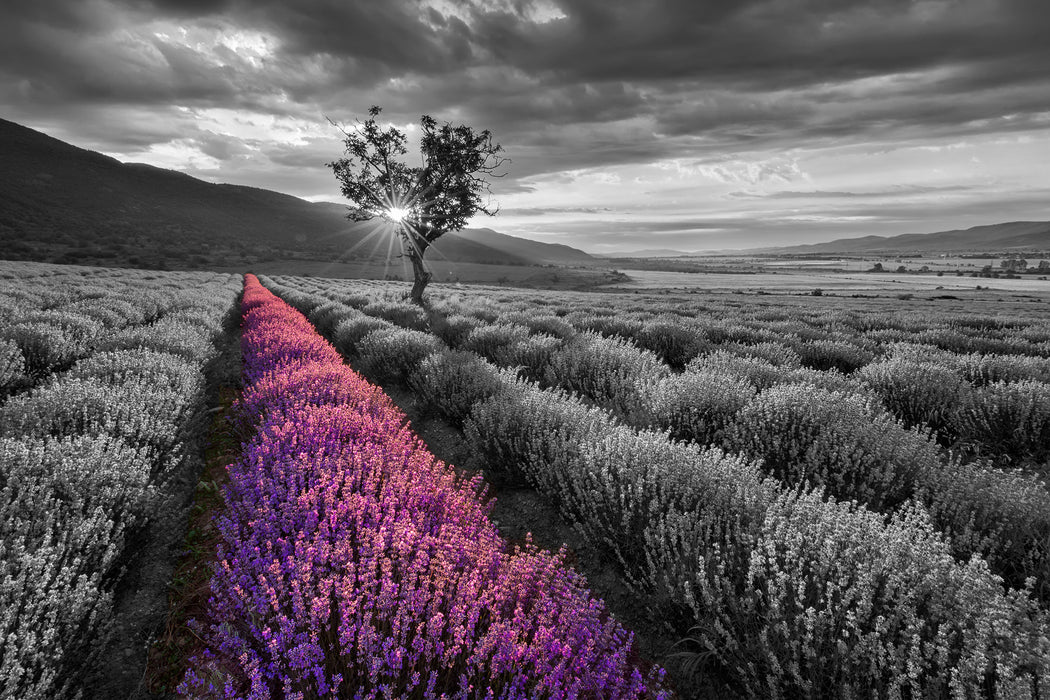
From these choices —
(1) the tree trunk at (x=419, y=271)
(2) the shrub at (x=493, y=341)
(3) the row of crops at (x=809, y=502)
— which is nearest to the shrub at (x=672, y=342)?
(3) the row of crops at (x=809, y=502)

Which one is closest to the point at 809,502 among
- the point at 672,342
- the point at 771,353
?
the point at 771,353

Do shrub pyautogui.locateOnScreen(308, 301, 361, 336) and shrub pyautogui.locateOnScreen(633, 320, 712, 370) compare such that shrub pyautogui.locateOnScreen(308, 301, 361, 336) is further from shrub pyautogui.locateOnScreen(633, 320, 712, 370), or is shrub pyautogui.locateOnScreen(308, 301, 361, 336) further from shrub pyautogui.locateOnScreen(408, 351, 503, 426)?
shrub pyautogui.locateOnScreen(633, 320, 712, 370)

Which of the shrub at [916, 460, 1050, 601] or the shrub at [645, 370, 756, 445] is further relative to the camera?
the shrub at [645, 370, 756, 445]

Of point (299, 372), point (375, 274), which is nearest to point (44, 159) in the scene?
point (375, 274)

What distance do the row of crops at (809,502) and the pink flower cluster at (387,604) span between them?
1.87 ft

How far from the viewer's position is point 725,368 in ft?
19.0

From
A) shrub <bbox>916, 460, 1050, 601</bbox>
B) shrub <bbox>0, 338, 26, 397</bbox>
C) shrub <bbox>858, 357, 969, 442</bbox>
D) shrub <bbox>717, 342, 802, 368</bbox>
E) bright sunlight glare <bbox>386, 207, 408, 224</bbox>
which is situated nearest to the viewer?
shrub <bbox>916, 460, 1050, 601</bbox>

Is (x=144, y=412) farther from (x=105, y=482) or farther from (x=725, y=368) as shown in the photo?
(x=725, y=368)

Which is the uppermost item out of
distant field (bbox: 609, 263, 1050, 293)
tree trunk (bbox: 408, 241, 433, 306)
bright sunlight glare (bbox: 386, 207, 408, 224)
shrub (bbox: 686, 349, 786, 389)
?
bright sunlight glare (bbox: 386, 207, 408, 224)

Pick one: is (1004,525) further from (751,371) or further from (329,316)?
(329,316)

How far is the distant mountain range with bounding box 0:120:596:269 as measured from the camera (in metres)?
70.4

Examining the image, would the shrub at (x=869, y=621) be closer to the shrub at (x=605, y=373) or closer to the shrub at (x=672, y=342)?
the shrub at (x=605, y=373)

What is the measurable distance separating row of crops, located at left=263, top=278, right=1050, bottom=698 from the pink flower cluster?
Result: 57 centimetres

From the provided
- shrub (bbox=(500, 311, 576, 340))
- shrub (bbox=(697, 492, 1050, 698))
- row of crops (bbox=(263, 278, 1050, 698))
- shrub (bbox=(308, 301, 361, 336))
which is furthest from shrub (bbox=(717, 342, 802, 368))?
shrub (bbox=(308, 301, 361, 336))
